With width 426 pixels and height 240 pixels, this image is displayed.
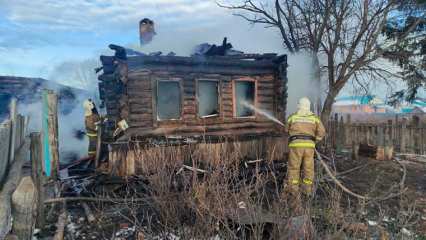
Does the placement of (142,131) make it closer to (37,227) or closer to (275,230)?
(37,227)

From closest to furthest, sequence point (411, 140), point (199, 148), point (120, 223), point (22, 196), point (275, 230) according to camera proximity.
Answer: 1. point (22, 196)
2. point (275, 230)
3. point (120, 223)
4. point (199, 148)
5. point (411, 140)

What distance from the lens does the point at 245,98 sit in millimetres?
11438

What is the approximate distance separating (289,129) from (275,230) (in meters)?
4.50

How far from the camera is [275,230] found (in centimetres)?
383

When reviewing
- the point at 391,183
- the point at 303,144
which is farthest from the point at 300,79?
the point at 303,144

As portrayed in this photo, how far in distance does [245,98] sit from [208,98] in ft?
4.04

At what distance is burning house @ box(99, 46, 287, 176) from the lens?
9531 mm

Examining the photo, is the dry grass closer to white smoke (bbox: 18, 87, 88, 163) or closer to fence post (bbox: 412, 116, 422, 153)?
fence post (bbox: 412, 116, 422, 153)

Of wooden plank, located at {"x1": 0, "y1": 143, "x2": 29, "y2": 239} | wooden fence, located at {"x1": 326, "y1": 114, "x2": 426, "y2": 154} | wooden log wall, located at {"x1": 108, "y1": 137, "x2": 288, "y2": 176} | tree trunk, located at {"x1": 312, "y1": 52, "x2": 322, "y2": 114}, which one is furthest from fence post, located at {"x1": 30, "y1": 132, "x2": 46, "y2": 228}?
tree trunk, located at {"x1": 312, "y1": 52, "x2": 322, "y2": 114}

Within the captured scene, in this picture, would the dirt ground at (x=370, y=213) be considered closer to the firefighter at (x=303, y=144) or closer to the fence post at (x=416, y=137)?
the firefighter at (x=303, y=144)

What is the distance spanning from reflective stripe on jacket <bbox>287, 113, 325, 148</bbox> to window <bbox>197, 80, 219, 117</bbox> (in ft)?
11.1

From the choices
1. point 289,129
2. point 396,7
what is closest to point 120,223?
point 289,129

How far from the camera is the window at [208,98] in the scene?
10789 millimetres

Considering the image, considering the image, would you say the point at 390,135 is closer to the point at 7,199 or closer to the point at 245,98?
the point at 245,98
